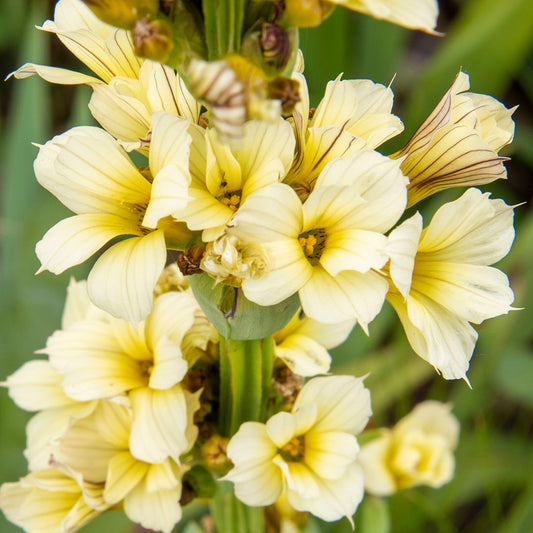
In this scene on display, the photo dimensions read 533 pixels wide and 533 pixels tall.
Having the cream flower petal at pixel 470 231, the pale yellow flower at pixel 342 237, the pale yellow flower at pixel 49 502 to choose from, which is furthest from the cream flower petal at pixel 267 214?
the pale yellow flower at pixel 49 502

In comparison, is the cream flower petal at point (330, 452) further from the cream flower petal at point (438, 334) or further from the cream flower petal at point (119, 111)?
the cream flower petal at point (119, 111)

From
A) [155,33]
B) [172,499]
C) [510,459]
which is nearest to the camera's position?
[155,33]

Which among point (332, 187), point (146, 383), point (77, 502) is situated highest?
point (332, 187)

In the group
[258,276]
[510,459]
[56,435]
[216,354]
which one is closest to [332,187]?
[258,276]

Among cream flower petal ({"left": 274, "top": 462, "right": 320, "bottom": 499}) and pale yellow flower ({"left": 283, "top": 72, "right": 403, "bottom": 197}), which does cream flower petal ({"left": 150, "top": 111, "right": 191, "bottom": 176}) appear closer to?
pale yellow flower ({"left": 283, "top": 72, "right": 403, "bottom": 197})

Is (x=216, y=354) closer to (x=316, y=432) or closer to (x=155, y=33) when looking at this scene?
(x=316, y=432)
